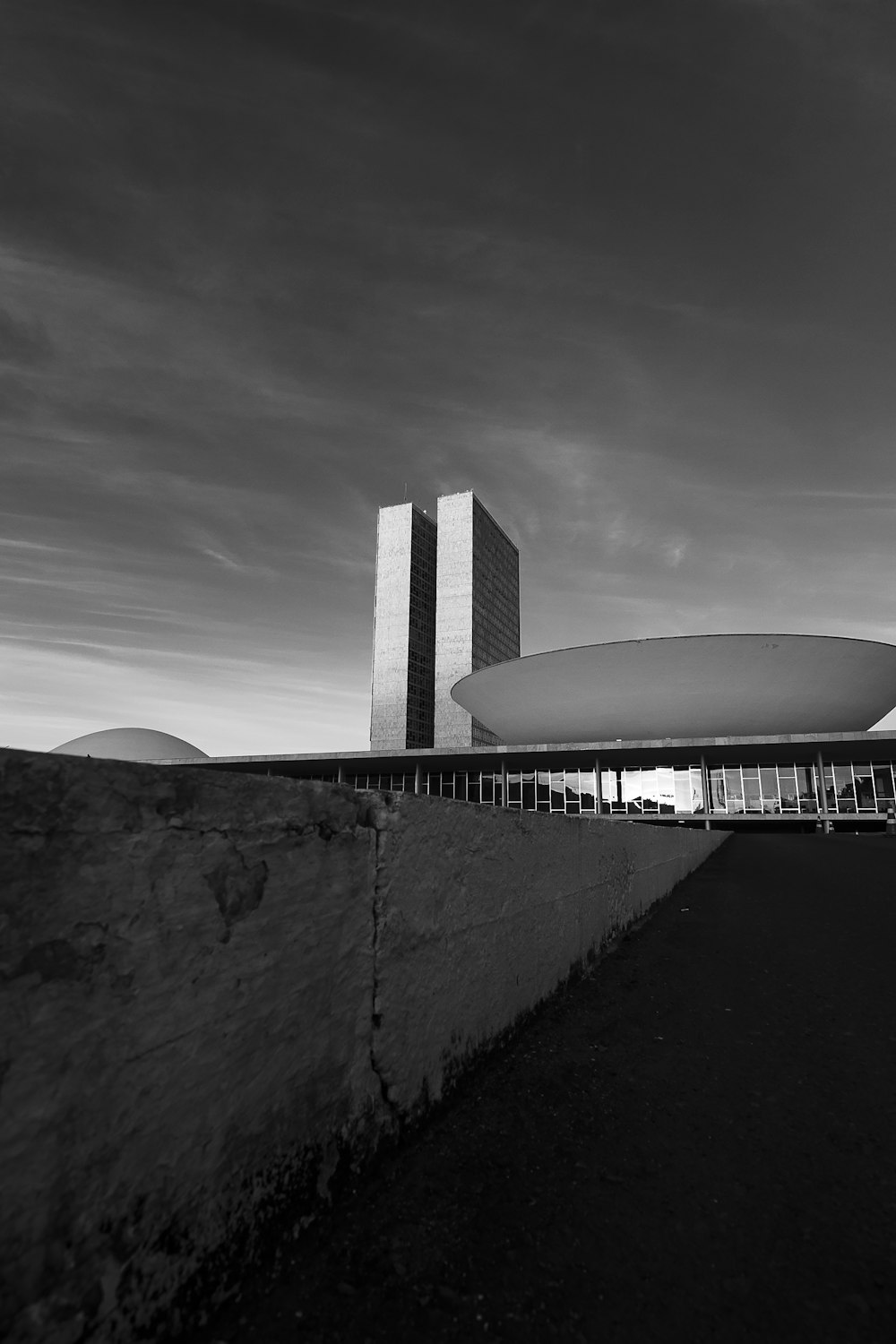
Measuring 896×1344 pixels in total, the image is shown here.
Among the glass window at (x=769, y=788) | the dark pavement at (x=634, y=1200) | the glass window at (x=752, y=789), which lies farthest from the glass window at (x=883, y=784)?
the dark pavement at (x=634, y=1200)

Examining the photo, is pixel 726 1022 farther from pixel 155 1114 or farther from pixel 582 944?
pixel 155 1114

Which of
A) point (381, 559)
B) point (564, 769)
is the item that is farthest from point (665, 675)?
point (381, 559)

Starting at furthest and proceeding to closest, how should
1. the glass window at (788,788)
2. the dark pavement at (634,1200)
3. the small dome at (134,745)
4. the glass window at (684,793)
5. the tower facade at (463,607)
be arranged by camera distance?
the tower facade at (463,607) < the small dome at (134,745) < the glass window at (684,793) < the glass window at (788,788) < the dark pavement at (634,1200)

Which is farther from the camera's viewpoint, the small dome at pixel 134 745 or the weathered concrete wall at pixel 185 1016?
the small dome at pixel 134 745

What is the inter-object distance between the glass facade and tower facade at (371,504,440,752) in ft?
187

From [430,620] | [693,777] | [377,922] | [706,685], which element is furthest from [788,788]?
[430,620]

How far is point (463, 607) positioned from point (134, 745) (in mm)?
54080

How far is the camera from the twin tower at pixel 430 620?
10006 cm

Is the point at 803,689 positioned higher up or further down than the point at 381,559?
further down

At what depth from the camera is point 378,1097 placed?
2084 mm

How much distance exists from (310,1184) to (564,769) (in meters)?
40.5

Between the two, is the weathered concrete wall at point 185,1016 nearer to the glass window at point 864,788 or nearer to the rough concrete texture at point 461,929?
the rough concrete texture at point 461,929

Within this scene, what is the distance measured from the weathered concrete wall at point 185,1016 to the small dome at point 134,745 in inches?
2380

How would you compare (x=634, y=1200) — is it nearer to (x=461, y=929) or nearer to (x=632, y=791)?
(x=461, y=929)
